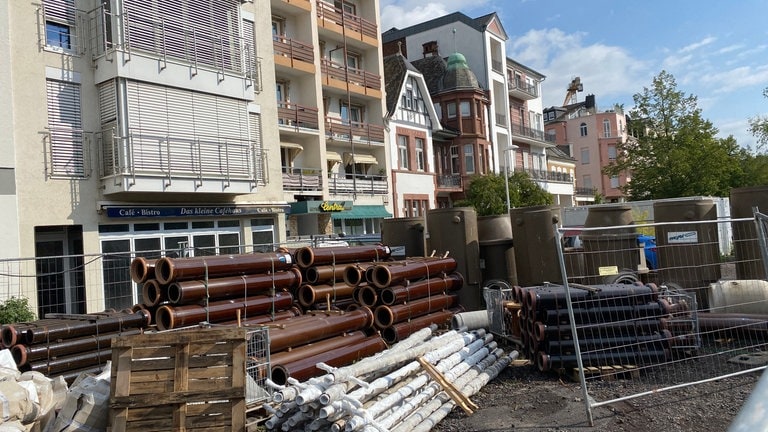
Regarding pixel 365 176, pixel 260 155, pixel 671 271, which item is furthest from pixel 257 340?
pixel 365 176

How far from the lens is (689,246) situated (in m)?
11.5

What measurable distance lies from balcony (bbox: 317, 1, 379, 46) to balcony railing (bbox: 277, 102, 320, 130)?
4279mm

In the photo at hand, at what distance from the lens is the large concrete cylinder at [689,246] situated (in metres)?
10.9

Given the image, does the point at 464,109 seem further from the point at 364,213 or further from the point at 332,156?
the point at 332,156

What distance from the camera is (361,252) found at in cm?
1225

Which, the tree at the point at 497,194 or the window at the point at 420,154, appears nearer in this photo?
the tree at the point at 497,194

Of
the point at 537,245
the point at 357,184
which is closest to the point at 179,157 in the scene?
the point at 537,245

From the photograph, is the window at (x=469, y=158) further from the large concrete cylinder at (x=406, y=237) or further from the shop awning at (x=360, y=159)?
the large concrete cylinder at (x=406, y=237)

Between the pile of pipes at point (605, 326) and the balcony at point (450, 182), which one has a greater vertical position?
the balcony at point (450, 182)

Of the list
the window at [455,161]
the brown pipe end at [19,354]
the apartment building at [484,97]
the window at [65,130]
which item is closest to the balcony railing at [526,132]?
the apartment building at [484,97]

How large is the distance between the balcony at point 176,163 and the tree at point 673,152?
24259mm

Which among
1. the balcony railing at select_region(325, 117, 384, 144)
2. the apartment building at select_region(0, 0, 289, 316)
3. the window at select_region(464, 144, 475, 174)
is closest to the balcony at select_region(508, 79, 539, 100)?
the window at select_region(464, 144, 475, 174)

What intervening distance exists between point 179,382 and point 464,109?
1435 inches

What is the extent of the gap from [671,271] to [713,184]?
26188 mm
